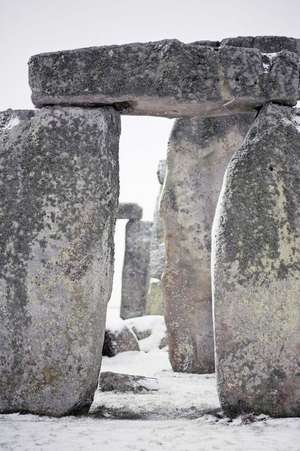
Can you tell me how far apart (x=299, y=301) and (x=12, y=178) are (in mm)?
1818

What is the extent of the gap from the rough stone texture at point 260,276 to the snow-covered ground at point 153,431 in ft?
0.59

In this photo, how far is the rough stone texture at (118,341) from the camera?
612cm

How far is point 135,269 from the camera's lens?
11781mm

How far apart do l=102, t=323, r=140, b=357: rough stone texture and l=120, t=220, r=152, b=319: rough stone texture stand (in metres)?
5.03

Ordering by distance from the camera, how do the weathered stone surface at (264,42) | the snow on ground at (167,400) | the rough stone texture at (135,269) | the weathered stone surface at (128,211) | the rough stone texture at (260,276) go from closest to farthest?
the rough stone texture at (260,276)
the snow on ground at (167,400)
the weathered stone surface at (264,42)
the rough stone texture at (135,269)
the weathered stone surface at (128,211)

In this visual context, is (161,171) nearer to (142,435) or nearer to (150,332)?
(150,332)

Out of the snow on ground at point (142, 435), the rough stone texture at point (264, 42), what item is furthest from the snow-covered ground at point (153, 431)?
the rough stone texture at point (264, 42)

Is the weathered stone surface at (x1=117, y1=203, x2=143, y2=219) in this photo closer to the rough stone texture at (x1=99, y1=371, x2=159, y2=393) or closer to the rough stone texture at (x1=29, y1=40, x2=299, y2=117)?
the rough stone texture at (x1=99, y1=371, x2=159, y2=393)

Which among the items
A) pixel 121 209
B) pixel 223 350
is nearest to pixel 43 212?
pixel 223 350

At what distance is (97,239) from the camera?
3137mm

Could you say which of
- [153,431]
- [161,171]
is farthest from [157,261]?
[153,431]

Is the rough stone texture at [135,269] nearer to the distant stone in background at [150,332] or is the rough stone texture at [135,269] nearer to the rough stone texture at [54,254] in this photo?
the distant stone in background at [150,332]

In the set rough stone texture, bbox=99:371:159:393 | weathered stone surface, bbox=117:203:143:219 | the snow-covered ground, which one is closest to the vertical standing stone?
weathered stone surface, bbox=117:203:143:219

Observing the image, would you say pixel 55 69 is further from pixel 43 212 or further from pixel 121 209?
pixel 121 209
